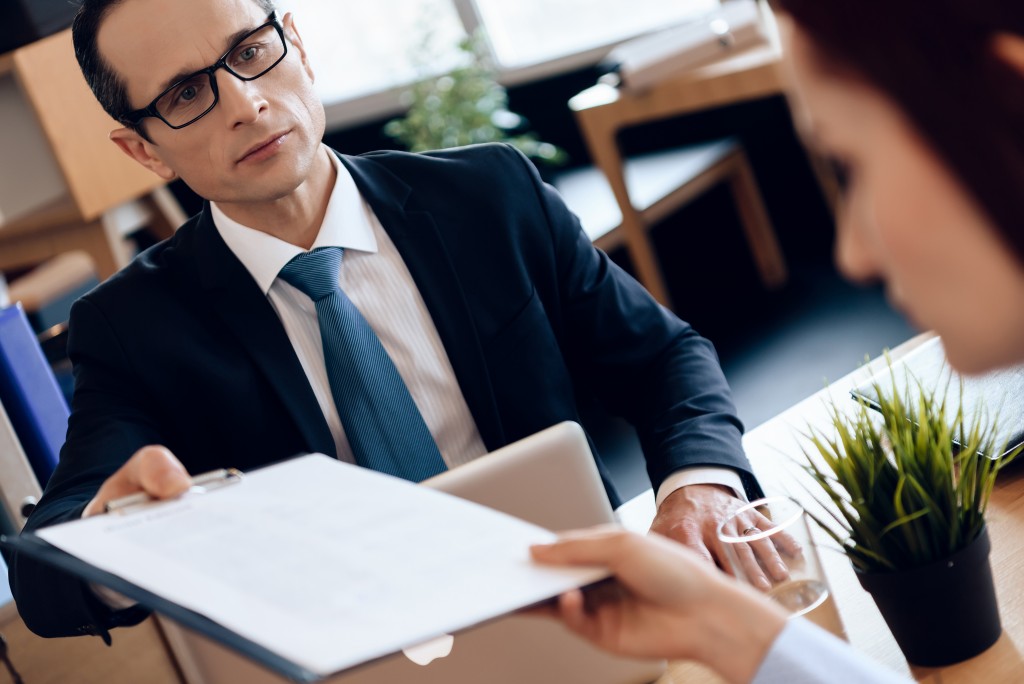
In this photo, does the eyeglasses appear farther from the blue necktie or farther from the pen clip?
the pen clip

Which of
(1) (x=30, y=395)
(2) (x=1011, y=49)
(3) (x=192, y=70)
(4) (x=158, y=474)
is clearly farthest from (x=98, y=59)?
(2) (x=1011, y=49)

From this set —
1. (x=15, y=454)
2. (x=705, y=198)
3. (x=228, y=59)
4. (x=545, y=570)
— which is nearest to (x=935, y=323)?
(x=545, y=570)

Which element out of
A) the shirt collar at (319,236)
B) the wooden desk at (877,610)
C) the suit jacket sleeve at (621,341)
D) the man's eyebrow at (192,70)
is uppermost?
the man's eyebrow at (192,70)

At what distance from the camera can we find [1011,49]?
567 millimetres

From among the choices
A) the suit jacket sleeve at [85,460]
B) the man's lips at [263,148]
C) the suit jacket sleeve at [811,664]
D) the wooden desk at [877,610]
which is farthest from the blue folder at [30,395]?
the suit jacket sleeve at [811,664]

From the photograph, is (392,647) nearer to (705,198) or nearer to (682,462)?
(682,462)

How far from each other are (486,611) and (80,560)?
1.11 feet

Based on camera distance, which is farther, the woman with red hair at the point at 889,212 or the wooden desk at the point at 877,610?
the wooden desk at the point at 877,610

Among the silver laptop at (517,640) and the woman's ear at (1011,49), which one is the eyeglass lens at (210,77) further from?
the woman's ear at (1011,49)

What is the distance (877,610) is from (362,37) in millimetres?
4746

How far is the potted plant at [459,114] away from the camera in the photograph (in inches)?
169

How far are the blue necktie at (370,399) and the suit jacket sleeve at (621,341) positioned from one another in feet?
0.88

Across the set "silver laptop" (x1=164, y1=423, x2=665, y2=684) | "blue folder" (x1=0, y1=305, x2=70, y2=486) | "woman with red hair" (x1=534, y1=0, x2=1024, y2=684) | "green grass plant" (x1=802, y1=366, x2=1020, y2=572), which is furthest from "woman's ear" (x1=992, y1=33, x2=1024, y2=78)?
"blue folder" (x1=0, y1=305, x2=70, y2=486)

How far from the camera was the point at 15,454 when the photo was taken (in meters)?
1.61
